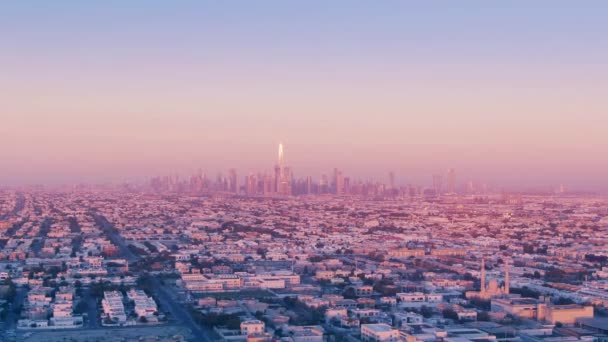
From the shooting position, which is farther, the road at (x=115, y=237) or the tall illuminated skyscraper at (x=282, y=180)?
the tall illuminated skyscraper at (x=282, y=180)

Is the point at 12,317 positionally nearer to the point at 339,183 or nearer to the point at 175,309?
the point at 175,309

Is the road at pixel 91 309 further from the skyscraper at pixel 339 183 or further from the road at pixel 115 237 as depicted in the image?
the skyscraper at pixel 339 183

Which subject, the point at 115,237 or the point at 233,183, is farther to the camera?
the point at 233,183

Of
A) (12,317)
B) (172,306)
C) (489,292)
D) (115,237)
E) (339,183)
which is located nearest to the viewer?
(12,317)

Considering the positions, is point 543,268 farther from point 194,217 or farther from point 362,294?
point 194,217

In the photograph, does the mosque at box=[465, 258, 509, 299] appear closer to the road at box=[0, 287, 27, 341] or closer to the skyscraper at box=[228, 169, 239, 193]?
the road at box=[0, 287, 27, 341]

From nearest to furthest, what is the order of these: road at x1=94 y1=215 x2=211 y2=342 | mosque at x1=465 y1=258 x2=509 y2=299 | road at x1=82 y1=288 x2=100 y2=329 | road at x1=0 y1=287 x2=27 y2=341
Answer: road at x1=0 y1=287 x2=27 y2=341 → road at x1=94 y1=215 x2=211 y2=342 → road at x1=82 y1=288 x2=100 y2=329 → mosque at x1=465 y1=258 x2=509 y2=299

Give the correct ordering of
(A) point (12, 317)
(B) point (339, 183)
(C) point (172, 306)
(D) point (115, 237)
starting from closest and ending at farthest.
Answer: (A) point (12, 317), (C) point (172, 306), (D) point (115, 237), (B) point (339, 183)

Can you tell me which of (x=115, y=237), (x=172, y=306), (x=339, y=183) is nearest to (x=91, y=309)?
(x=172, y=306)

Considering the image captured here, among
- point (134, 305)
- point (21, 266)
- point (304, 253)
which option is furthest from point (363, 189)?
point (134, 305)

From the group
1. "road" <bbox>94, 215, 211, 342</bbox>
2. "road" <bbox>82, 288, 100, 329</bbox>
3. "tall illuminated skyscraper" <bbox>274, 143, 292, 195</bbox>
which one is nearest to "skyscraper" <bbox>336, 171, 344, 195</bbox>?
"tall illuminated skyscraper" <bbox>274, 143, 292, 195</bbox>

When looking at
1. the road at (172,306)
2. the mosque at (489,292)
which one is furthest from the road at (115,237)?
the mosque at (489,292)
